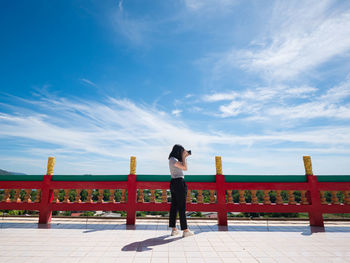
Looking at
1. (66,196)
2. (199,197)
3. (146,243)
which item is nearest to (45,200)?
(66,196)

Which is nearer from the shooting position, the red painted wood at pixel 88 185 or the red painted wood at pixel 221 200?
the red painted wood at pixel 221 200

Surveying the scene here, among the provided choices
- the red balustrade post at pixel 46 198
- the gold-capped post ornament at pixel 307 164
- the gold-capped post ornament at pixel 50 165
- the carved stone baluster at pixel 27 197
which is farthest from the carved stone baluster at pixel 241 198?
the carved stone baluster at pixel 27 197

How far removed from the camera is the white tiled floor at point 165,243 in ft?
9.59

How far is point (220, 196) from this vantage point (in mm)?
5375

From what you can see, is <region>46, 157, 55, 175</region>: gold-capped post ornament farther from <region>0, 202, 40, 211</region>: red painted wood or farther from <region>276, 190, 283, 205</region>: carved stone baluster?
<region>276, 190, 283, 205</region>: carved stone baluster

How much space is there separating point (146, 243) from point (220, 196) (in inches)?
101

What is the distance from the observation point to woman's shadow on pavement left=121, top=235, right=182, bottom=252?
333 cm

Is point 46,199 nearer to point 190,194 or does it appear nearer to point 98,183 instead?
point 98,183

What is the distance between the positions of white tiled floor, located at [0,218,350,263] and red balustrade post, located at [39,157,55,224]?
0.34 meters

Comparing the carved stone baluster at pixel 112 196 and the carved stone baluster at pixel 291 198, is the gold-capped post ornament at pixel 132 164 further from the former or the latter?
the carved stone baluster at pixel 291 198

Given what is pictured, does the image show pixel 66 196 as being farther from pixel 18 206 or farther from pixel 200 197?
pixel 200 197

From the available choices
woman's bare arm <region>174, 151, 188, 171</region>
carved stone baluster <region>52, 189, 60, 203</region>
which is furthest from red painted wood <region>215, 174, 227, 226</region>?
carved stone baluster <region>52, 189, 60, 203</region>

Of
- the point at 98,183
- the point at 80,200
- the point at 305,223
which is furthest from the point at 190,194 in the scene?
the point at 305,223

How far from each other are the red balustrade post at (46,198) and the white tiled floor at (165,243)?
0.34 metres
